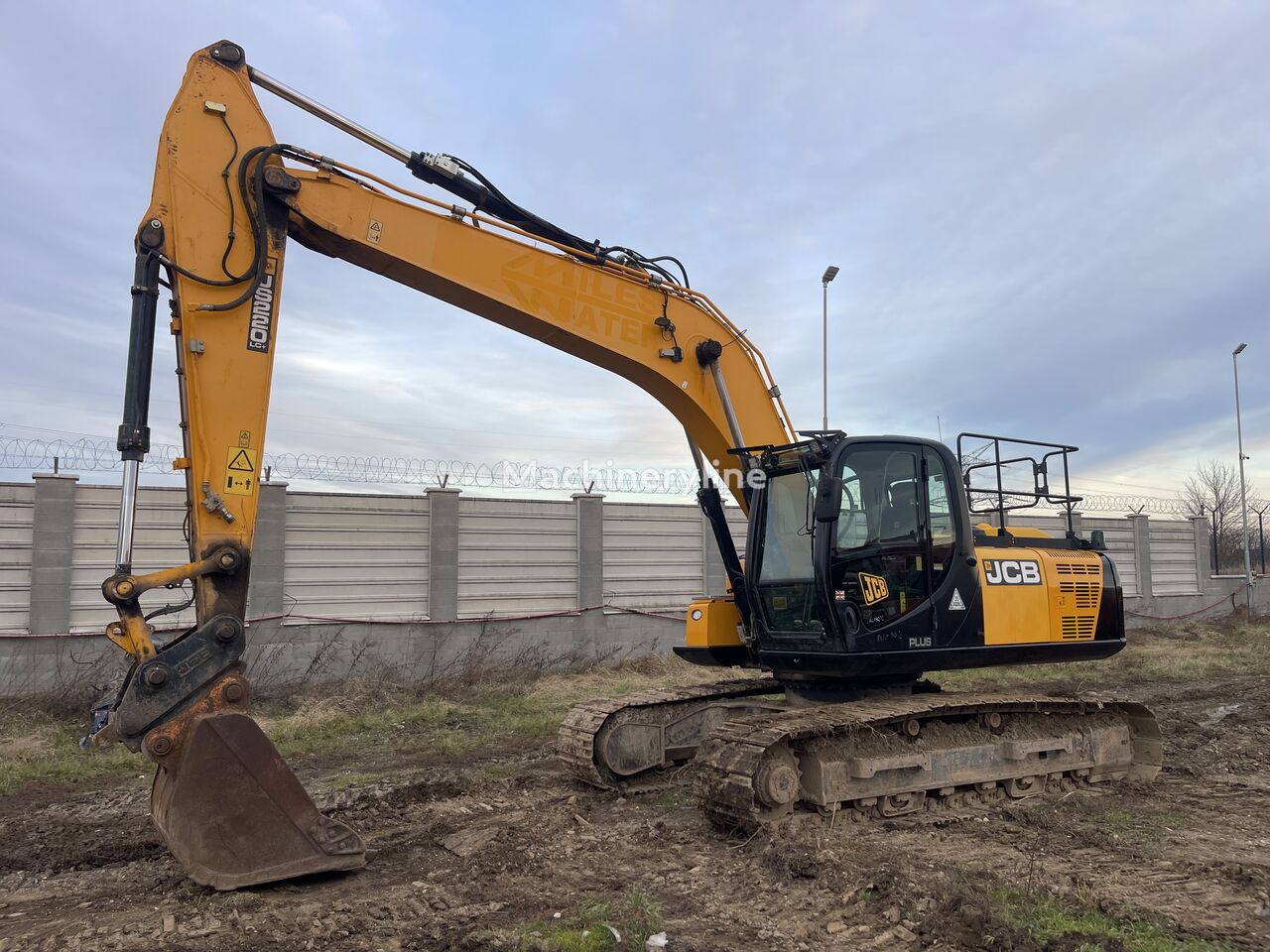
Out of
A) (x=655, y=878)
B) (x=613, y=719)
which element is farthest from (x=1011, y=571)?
(x=655, y=878)

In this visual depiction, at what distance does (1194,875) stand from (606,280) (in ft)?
17.3

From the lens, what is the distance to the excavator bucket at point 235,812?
4594 millimetres

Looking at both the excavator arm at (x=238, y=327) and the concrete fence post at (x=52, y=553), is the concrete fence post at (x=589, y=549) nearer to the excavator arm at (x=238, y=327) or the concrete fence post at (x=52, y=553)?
the concrete fence post at (x=52, y=553)

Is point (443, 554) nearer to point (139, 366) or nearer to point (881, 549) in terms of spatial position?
point (881, 549)

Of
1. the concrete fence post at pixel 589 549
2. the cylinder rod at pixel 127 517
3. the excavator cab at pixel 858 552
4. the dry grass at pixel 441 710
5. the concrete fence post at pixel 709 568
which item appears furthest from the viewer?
the concrete fence post at pixel 709 568

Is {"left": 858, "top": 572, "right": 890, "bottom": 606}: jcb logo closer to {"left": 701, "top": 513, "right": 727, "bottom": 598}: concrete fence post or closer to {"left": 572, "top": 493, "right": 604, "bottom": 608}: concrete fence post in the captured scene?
{"left": 572, "top": 493, "right": 604, "bottom": 608}: concrete fence post

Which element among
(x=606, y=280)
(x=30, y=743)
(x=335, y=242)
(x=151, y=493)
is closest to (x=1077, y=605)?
(x=606, y=280)

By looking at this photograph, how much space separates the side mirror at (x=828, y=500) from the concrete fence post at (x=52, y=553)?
9.76 metres

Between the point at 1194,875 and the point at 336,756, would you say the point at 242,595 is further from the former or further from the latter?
the point at 1194,875

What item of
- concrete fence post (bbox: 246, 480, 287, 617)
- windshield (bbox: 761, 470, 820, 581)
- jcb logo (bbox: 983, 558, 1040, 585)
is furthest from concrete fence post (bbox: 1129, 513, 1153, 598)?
concrete fence post (bbox: 246, 480, 287, 617)

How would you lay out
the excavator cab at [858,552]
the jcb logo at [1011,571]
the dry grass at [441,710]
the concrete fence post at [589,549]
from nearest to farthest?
the excavator cab at [858,552] < the jcb logo at [1011,571] < the dry grass at [441,710] < the concrete fence post at [589,549]

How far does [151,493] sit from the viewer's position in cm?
1202

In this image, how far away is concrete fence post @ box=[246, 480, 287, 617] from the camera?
1248cm

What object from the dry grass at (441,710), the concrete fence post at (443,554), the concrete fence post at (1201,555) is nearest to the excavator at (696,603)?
the dry grass at (441,710)
